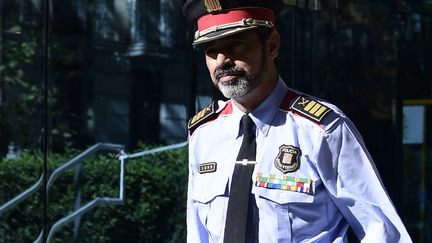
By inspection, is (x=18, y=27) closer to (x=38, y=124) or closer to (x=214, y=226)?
(x=38, y=124)

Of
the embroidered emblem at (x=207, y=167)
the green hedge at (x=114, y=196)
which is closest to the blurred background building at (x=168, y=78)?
the green hedge at (x=114, y=196)

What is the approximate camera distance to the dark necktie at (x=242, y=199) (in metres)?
2.71

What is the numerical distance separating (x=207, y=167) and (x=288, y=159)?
1.02ft

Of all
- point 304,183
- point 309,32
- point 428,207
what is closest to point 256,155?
point 304,183

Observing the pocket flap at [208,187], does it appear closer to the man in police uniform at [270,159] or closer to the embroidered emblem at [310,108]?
the man in police uniform at [270,159]

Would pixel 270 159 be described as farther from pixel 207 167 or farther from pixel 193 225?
pixel 193 225

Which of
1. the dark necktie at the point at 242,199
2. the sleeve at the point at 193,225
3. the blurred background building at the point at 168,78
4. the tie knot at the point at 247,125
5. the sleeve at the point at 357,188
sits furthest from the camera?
the blurred background building at the point at 168,78

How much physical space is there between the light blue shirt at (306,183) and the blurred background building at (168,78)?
2813mm

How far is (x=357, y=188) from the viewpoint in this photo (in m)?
2.59

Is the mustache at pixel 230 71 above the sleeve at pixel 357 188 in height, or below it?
above

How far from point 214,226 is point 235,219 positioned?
116mm

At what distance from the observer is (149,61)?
5.71 metres

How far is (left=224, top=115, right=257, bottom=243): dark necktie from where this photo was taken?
8.88 feet

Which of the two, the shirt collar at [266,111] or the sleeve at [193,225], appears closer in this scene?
the shirt collar at [266,111]
